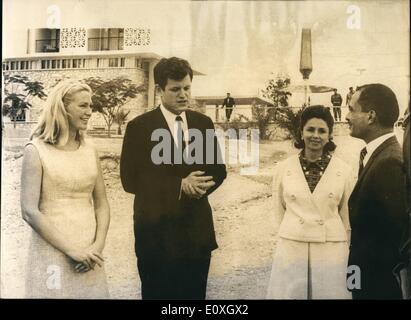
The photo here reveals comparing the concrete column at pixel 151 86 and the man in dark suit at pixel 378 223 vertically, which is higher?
the concrete column at pixel 151 86

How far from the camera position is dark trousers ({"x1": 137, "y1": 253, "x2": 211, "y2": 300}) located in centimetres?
428

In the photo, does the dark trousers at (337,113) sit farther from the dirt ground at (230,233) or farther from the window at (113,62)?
the window at (113,62)

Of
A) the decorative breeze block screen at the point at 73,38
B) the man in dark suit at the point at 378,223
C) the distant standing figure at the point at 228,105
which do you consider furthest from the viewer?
the decorative breeze block screen at the point at 73,38

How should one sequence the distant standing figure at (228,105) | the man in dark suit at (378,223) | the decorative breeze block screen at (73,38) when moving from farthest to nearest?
the decorative breeze block screen at (73,38)
the distant standing figure at (228,105)
the man in dark suit at (378,223)

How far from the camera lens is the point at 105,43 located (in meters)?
4.44

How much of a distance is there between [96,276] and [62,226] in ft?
1.63

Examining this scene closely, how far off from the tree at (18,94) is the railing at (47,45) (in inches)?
11.2

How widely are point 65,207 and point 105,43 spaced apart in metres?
1.41

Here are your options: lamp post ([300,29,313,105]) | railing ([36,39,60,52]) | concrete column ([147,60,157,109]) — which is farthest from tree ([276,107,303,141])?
railing ([36,39,60,52])

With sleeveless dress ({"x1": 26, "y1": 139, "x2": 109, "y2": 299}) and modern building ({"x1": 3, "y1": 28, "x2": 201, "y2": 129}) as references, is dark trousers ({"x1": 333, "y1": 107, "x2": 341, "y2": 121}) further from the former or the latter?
sleeveless dress ({"x1": 26, "y1": 139, "x2": 109, "y2": 299})

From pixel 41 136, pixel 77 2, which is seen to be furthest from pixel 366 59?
pixel 41 136

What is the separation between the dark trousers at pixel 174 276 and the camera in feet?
14.0

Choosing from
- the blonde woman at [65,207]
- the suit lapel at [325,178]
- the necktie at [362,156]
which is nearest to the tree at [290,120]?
the suit lapel at [325,178]

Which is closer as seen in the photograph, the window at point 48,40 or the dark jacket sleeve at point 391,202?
the dark jacket sleeve at point 391,202
